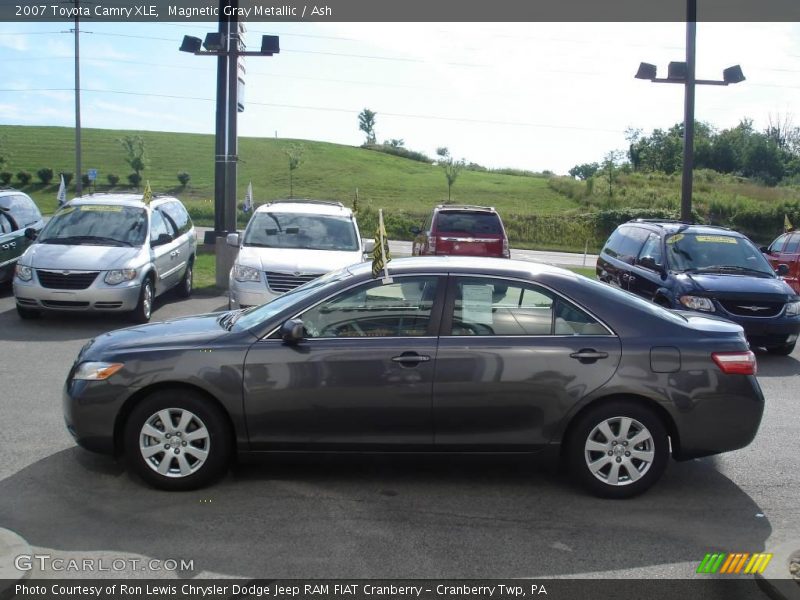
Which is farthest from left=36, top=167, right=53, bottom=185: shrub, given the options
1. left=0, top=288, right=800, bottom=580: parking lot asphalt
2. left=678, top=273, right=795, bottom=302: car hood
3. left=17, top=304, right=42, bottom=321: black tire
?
left=0, top=288, right=800, bottom=580: parking lot asphalt

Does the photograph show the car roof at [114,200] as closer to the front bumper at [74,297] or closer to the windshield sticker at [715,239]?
the front bumper at [74,297]

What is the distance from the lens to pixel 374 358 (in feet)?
17.8

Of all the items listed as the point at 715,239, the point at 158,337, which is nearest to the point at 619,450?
the point at 158,337

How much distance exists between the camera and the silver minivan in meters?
11.8

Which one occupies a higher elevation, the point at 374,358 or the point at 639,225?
the point at 639,225

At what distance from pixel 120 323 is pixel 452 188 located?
6130 centimetres

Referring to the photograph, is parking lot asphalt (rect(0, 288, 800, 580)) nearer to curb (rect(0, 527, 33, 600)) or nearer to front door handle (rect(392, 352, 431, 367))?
curb (rect(0, 527, 33, 600))

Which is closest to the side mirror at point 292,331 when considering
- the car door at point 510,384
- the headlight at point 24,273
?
the car door at point 510,384

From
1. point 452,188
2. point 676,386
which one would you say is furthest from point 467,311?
point 452,188

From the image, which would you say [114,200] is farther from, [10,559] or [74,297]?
[10,559]

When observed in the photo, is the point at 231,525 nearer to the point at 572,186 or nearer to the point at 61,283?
the point at 61,283

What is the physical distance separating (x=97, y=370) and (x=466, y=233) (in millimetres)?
12554

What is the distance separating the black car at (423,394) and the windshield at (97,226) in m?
7.61

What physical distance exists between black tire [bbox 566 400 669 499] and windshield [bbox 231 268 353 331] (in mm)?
1908
